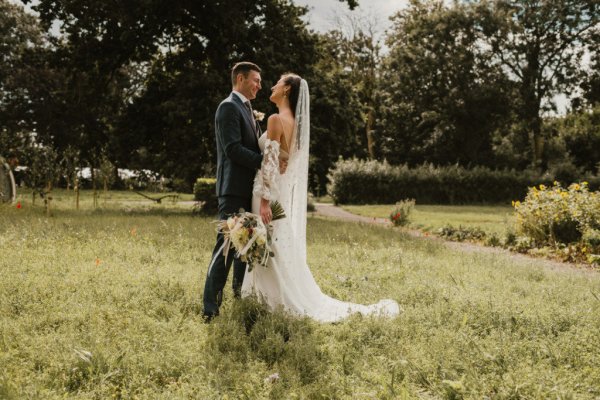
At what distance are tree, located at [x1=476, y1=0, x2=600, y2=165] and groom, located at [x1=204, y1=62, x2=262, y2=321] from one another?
38000 mm

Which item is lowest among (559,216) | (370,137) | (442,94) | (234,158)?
(559,216)

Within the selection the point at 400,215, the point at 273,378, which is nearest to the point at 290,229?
the point at 273,378

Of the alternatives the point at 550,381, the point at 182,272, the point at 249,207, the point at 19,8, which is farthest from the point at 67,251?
the point at 19,8

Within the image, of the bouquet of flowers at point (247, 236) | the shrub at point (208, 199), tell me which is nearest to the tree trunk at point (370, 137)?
the shrub at point (208, 199)

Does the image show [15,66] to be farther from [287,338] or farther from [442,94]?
[287,338]

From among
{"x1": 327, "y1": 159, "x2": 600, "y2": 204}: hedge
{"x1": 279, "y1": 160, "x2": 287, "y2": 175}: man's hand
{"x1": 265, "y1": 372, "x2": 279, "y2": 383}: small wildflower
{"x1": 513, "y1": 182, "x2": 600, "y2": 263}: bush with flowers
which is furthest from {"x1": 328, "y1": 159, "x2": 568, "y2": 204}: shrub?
{"x1": 265, "y1": 372, "x2": 279, "y2": 383}: small wildflower

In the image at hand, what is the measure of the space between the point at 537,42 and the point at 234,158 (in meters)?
41.2

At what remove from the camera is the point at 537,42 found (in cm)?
4003

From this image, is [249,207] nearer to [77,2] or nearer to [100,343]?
[100,343]

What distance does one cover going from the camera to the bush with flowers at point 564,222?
10.5 m

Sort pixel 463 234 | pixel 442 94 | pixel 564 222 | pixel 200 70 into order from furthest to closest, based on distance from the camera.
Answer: pixel 442 94 → pixel 200 70 → pixel 463 234 → pixel 564 222

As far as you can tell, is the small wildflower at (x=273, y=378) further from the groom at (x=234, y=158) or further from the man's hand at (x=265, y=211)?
the man's hand at (x=265, y=211)

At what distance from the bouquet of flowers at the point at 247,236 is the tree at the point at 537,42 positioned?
38691 millimetres

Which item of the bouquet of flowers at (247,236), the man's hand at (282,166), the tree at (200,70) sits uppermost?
the tree at (200,70)
